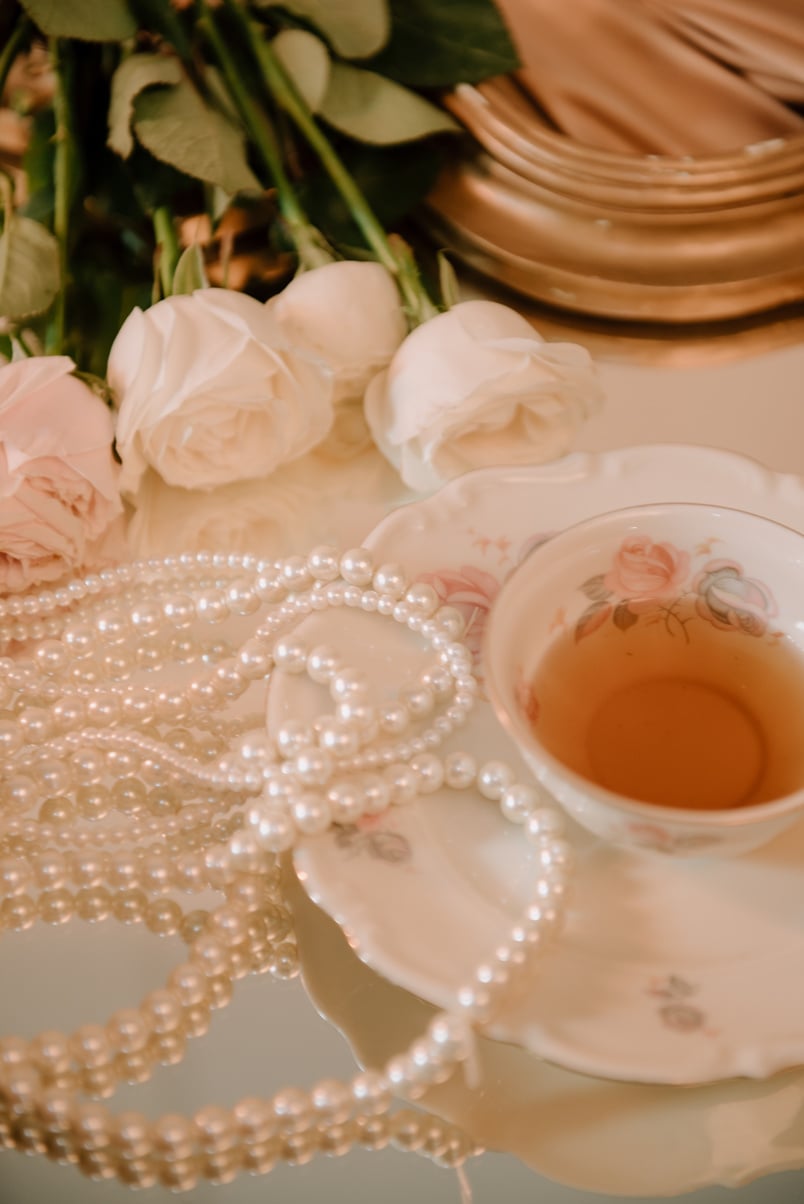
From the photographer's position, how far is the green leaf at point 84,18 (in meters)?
0.86

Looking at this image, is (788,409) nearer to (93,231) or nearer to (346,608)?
(346,608)

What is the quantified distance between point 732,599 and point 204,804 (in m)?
0.35

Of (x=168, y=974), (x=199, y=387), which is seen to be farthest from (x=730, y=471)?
(x=168, y=974)

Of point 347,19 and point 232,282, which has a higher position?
point 347,19

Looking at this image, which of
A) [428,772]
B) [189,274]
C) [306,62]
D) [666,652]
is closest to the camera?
[428,772]

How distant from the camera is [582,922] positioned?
1.81 ft

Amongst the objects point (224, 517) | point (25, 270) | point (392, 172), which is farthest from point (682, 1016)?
point (392, 172)

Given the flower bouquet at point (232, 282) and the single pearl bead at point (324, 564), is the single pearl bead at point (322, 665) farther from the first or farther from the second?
the flower bouquet at point (232, 282)

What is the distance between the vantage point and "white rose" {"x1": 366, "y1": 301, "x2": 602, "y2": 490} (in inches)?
28.3

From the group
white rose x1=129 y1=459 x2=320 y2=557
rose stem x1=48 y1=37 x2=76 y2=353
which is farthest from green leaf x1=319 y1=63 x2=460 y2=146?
white rose x1=129 y1=459 x2=320 y2=557

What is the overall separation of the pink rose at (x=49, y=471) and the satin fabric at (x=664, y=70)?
534mm

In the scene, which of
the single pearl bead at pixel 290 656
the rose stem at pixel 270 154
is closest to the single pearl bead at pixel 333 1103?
the single pearl bead at pixel 290 656

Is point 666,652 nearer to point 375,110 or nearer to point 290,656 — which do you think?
point 290,656

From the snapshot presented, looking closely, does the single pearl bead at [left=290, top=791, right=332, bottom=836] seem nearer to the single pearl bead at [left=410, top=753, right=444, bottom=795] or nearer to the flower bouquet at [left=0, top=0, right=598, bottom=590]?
the single pearl bead at [left=410, top=753, right=444, bottom=795]
